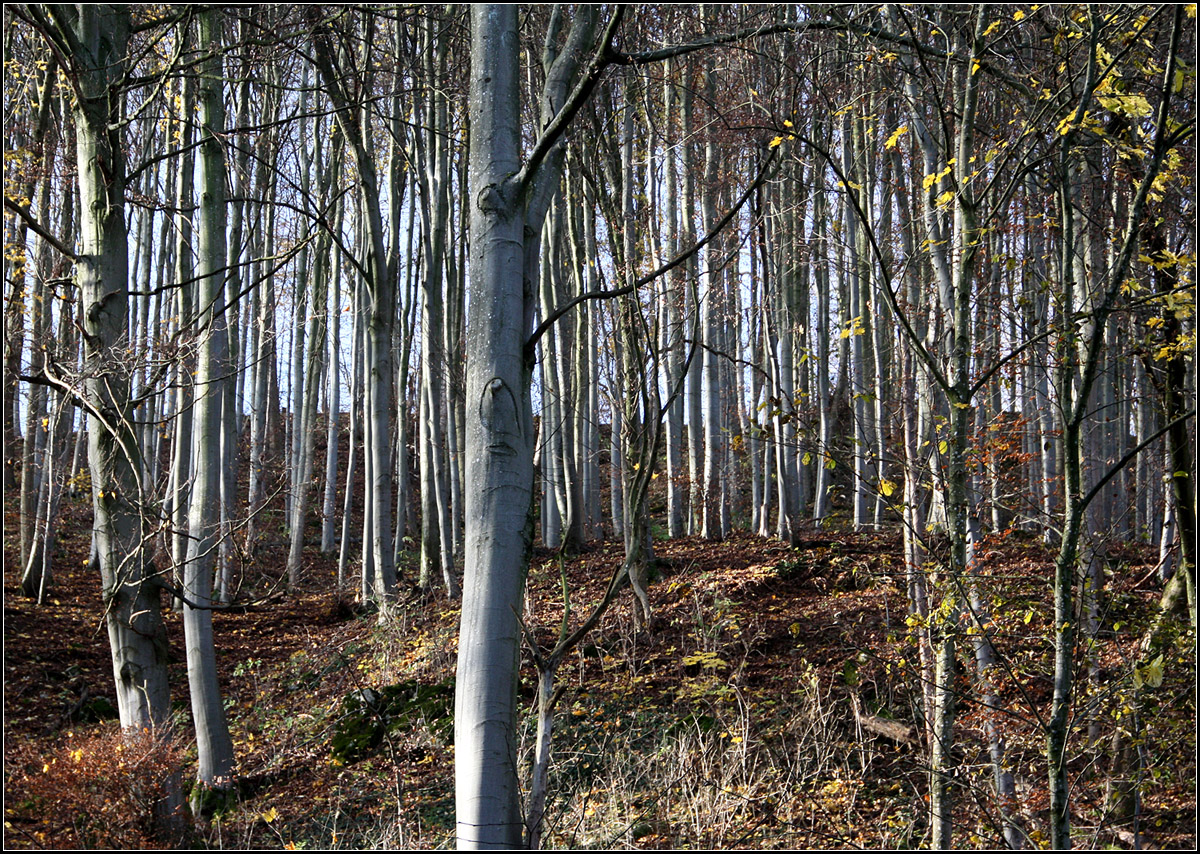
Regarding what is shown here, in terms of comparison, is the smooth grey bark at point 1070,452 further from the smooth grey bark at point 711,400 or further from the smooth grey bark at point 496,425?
the smooth grey bark at point 711,400

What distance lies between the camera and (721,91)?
1293 cm

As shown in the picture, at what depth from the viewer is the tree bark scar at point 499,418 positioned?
2459mm

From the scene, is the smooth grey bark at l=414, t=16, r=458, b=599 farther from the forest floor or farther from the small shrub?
the small shrub

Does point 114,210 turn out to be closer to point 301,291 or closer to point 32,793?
point 32,793

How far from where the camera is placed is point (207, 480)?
585 centimetres

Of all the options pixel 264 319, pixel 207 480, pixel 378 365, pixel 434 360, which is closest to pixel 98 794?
pixel 207 480

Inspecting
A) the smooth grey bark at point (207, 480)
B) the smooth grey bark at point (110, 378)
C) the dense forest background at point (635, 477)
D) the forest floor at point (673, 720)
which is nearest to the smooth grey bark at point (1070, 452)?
the dense forest background at point (635, 477)

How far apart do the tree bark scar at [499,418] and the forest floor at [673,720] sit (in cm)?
201

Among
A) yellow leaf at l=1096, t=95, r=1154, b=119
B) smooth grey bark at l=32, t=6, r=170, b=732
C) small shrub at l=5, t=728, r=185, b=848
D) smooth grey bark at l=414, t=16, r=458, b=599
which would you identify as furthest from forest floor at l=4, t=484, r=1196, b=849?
yellow leaf at l=1096, t=95, r=1154, b=119

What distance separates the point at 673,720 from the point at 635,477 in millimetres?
4426

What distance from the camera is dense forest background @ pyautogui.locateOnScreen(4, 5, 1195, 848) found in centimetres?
279

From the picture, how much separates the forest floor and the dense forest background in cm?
5

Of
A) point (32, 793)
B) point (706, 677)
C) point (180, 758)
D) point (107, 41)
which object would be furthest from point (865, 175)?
point (32, 793)

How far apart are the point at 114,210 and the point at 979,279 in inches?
261
